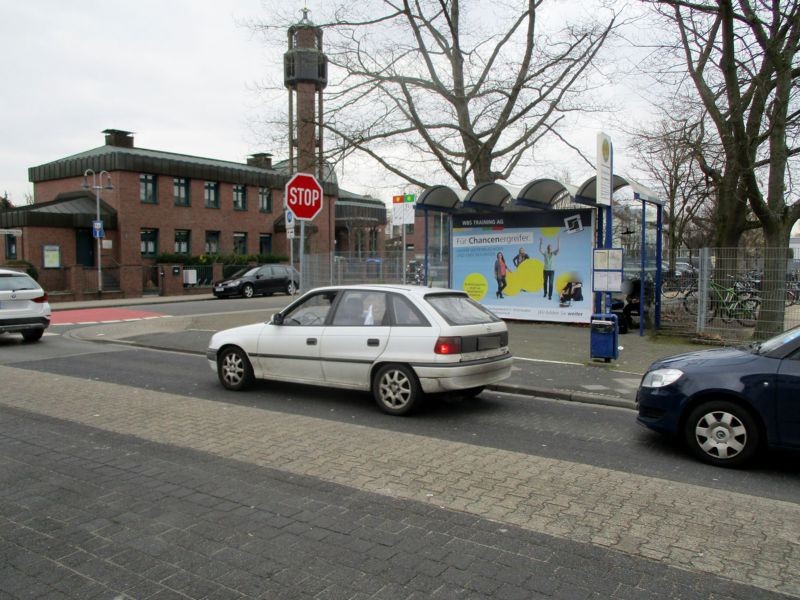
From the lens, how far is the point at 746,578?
351cm

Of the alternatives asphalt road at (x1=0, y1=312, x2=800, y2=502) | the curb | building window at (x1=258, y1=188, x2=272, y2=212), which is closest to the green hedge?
building window at (x1=258, y1=188, x2=272, y2=212)

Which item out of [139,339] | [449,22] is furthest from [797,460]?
[449,22]

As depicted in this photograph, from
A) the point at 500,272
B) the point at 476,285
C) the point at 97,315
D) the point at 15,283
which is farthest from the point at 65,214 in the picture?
the point at 500,272

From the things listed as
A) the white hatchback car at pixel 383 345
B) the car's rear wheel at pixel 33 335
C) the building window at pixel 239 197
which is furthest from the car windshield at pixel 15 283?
the building window at pixel 239 197

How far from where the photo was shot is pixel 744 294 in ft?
43.2

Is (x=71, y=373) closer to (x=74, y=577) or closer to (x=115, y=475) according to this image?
(x=115, y=475)

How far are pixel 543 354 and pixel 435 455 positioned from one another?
643 cm

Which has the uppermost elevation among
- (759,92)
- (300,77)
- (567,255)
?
(300,77)

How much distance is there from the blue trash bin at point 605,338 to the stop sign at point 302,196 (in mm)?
5079

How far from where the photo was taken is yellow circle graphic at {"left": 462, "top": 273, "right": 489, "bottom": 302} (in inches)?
660

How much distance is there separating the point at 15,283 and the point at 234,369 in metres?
7.91

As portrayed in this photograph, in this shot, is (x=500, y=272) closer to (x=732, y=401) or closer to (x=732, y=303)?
(x=732, y=303)

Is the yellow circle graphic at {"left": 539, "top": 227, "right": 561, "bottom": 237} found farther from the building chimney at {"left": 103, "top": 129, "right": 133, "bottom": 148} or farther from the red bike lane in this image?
the building chimney at {"left": 103, "top": 129, "right": 133, "bottom": 148}

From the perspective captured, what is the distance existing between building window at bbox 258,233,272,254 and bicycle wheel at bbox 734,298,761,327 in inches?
1397
